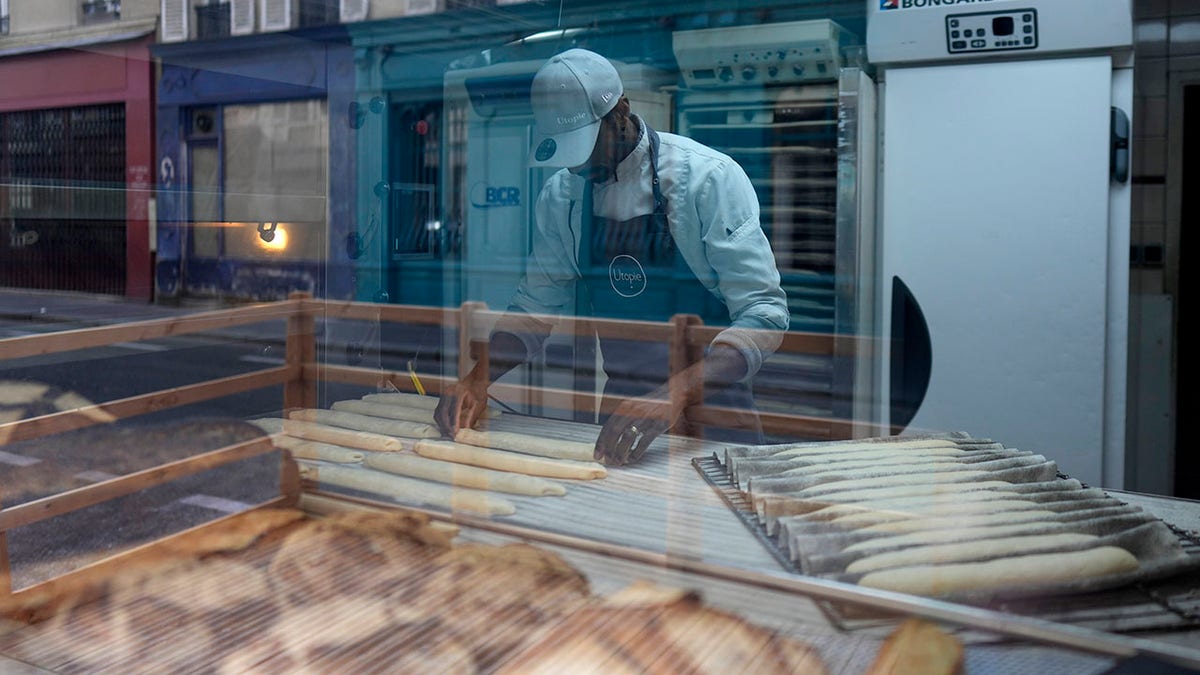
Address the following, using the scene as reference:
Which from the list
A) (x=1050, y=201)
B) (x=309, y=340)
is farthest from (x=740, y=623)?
→ (x=1050, y=201)

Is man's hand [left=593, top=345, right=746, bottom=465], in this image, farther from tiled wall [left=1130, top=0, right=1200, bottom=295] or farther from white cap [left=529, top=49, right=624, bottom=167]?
tiled wall [left=1130, top=0, right=1200, bottom=295]

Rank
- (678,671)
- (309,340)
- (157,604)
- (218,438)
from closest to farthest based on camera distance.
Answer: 1. (678,671)
2. (157,604)
3. (309,340)
4. (218,438)

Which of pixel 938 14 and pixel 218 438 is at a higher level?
pixel 938 14

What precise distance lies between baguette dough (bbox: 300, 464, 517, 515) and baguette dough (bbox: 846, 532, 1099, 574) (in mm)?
420

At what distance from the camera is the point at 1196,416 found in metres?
1.73

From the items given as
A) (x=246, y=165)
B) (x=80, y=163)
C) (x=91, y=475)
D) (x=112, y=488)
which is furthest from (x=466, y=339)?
(x=91, y=475)

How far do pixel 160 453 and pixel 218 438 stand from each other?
0.34 m

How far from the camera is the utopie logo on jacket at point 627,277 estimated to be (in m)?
1.79

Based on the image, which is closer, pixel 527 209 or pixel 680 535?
pixel 680 535

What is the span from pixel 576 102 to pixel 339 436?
2.06ft

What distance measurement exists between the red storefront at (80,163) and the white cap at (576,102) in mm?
755

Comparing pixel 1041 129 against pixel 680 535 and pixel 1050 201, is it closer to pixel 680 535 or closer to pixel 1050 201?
pixel 1050 201

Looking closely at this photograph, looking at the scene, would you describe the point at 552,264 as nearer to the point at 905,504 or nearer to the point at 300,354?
the point at 300,354

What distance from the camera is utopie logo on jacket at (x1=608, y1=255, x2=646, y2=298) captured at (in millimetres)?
1793
